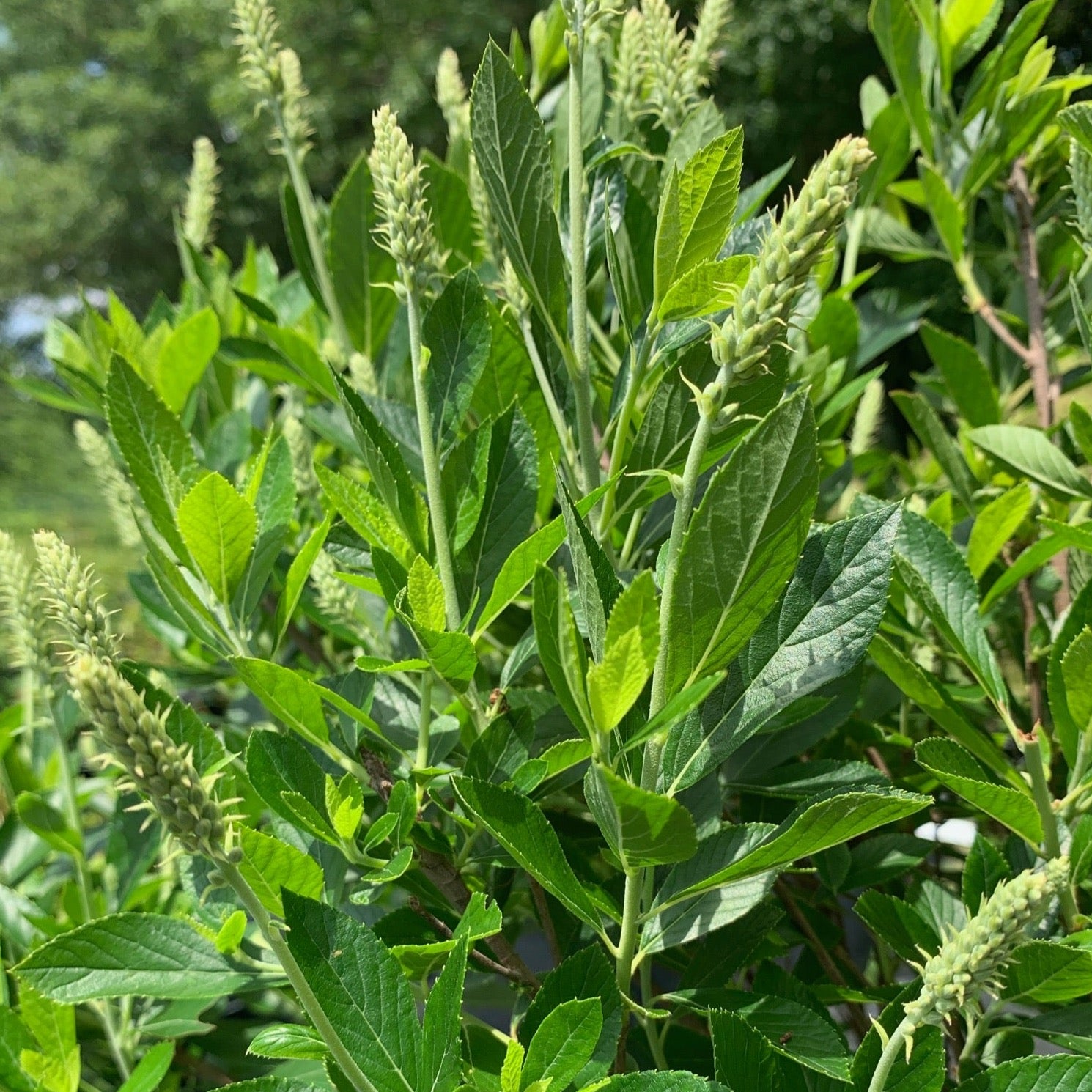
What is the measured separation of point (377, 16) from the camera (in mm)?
8711

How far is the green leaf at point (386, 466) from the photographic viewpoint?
0.46 m

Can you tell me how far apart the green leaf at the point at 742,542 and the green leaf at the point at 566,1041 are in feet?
0.47

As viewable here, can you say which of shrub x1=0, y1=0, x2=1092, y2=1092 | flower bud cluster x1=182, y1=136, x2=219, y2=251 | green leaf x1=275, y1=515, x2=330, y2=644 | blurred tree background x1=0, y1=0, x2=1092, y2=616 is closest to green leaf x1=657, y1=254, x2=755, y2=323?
shrub x1=0, y1=0, x2=1092, y2=1092

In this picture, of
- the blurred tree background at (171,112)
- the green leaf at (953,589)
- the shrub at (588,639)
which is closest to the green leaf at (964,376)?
the shrub at (588,639)

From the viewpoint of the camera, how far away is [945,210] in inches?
31.9

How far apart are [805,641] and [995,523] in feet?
0.93

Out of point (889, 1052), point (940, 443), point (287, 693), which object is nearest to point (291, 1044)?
point (287, 693)

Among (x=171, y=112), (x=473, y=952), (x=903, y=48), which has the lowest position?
(x=473, y=952)

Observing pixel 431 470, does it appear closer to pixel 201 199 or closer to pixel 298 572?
pixel 298 572

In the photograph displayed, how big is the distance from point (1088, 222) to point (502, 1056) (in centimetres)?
58

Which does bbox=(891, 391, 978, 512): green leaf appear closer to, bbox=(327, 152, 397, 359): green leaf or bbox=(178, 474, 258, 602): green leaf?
bbox=(327, 152, 397, 359): green leaf

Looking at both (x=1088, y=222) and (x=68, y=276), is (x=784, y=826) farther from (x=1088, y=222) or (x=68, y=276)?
(x=68, y=276)

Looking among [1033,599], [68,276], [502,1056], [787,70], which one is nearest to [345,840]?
[502,1056]

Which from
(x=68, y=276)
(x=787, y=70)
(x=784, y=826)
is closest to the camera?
(x=784, y=826)
